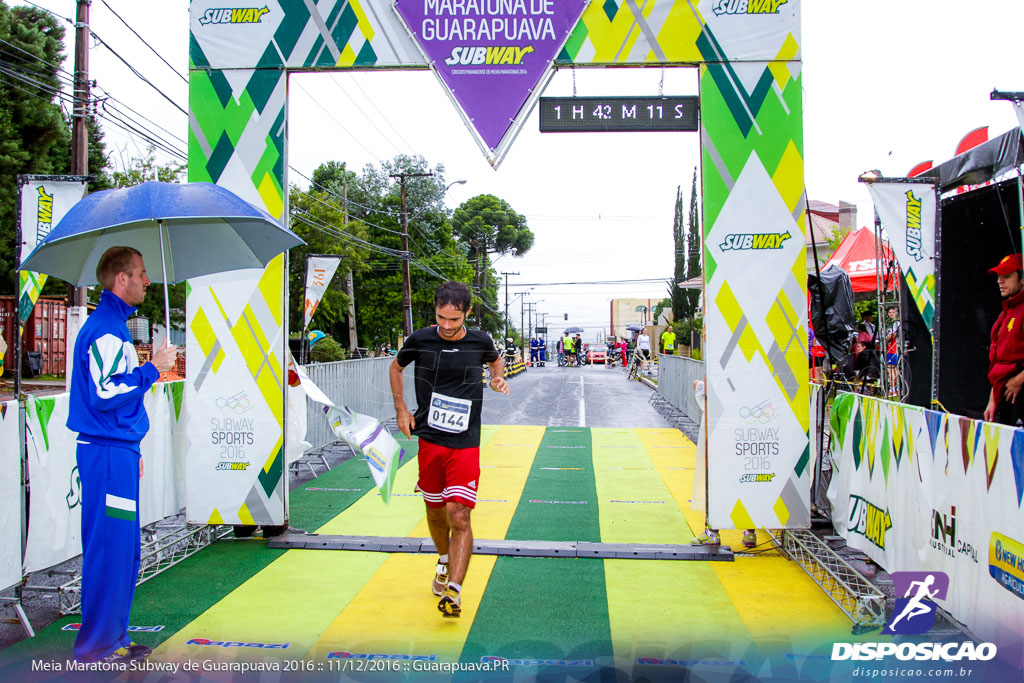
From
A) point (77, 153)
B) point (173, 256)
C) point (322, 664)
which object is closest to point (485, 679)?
point (322, 664)

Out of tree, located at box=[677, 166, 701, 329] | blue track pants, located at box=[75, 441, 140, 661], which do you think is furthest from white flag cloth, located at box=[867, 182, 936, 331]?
tree, located at box=[677, 166, 701, 329]

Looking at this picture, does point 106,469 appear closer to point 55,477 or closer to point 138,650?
point 138,650

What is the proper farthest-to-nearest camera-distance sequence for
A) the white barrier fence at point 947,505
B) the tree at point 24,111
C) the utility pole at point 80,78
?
the tree at point 24,111, the utility pole at point 80,78, the white barrier fence at point 947,505

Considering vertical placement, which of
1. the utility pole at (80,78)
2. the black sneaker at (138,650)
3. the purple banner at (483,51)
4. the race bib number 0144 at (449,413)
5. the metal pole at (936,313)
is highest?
the utility pole at (80,78)

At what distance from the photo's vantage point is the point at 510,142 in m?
6.27

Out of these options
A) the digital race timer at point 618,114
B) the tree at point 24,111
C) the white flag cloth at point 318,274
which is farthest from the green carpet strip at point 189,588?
the tree at point 24,111

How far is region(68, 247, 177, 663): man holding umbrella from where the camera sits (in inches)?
148

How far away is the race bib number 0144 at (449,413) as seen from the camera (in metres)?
4.78

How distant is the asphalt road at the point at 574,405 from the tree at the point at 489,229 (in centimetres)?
2432

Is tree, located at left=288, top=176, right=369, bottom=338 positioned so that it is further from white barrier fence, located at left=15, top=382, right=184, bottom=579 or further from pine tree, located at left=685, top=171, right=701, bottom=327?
white barrier fence, located at left=15, top=382, right=184, bottom=579

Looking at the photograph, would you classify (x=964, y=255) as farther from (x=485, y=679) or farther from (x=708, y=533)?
(x=485, y=679)

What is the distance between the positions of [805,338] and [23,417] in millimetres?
5423

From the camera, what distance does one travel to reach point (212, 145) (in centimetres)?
628

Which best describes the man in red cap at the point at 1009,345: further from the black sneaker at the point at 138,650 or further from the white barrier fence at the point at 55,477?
the white barrier fence at the point at 55,477
